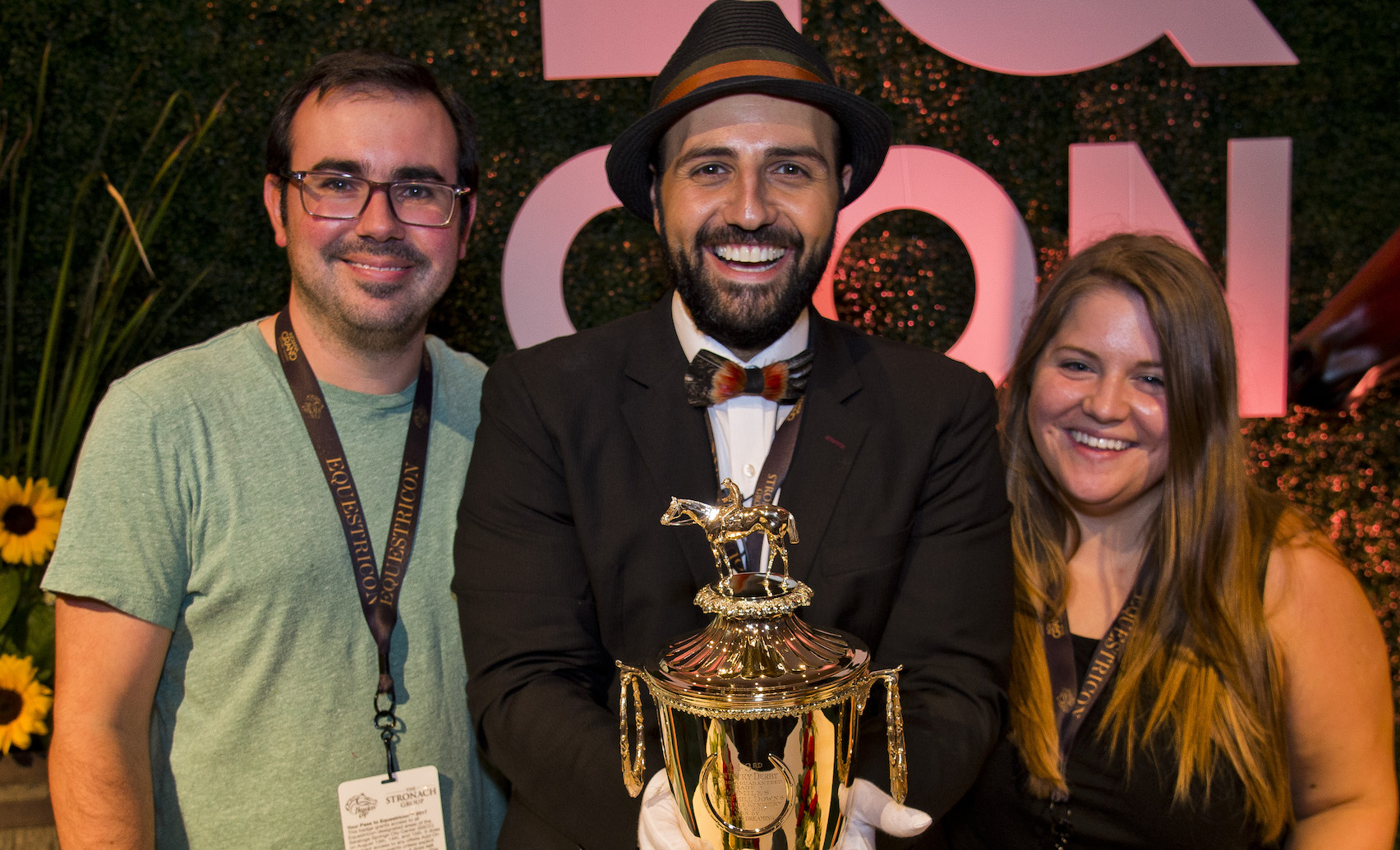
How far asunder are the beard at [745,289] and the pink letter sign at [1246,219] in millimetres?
1660

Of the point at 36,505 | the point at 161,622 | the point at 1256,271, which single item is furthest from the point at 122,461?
the point at 1256,271

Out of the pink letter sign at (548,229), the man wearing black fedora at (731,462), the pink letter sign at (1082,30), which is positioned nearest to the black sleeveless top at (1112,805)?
the man wearing black fedora at (731,462)

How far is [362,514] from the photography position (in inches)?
85.2

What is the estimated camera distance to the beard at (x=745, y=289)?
2.05 meters

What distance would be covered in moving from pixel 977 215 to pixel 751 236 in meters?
1.55

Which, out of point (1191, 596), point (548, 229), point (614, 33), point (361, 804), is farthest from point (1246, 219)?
point (361, 804)

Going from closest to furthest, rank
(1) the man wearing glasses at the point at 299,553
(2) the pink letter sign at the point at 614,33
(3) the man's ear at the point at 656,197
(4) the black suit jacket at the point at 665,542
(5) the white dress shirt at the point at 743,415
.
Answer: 1. (4) the black suit jacket at the point at 665,542
2. (1) the man wearing glasses at the point at 299,553
3. (5) the white dress shirt at the point at 743,415
4. (3) the man's ear at the point at 656,197
5. (2) the pink letter sign at the point at 614,33

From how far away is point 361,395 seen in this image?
225cm

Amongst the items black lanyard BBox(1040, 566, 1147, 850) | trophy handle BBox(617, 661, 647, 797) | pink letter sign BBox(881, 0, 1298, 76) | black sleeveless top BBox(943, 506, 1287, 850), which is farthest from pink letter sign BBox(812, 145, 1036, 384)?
trophy handle BBox(617, 661, 647, 797)

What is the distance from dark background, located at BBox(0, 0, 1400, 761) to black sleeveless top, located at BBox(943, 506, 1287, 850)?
5.54ft

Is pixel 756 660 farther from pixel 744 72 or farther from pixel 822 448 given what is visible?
pixel 744 72

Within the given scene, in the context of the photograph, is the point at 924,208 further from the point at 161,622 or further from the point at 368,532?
the point at 161,622

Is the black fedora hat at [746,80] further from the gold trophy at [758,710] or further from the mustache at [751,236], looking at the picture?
the gold trophy at [758,710]

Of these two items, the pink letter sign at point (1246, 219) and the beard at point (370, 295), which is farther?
the pink letter sign at point (1246, 219)
